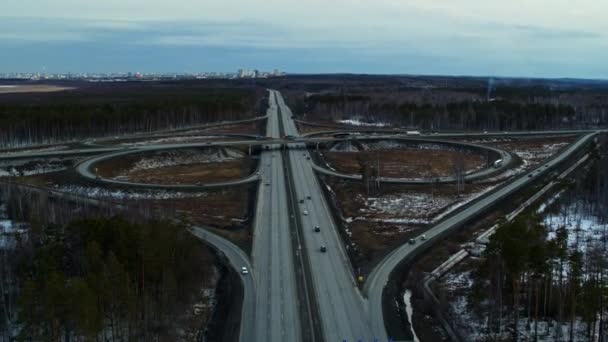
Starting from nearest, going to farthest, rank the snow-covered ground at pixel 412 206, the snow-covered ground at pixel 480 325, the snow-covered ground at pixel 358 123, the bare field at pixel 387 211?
the snow-covered ground at pixel 480 325 → the bare field at pixel 387 211 → the snow-covered ground at pixel 412 206 → the snow-covered ground at pixel 358 123

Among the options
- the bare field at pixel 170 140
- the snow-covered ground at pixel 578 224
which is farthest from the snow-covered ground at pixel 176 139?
the snow-covered ground at pixel 578 224

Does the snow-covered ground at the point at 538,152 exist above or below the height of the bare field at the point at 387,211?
above

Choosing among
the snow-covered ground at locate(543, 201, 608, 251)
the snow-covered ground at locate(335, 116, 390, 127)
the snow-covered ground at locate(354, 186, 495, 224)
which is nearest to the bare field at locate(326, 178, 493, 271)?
the snow-covered ground at locate(354, 186, 495, 224)

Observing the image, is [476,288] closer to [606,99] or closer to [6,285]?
[6,285]

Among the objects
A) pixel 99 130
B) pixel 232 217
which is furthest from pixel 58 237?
pixel 99 130

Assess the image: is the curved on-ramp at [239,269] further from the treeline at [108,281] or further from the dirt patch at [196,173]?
the dirt patch at [196,173]

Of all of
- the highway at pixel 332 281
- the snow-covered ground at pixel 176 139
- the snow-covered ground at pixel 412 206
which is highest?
the snow-covered ground at pixel 176 139
